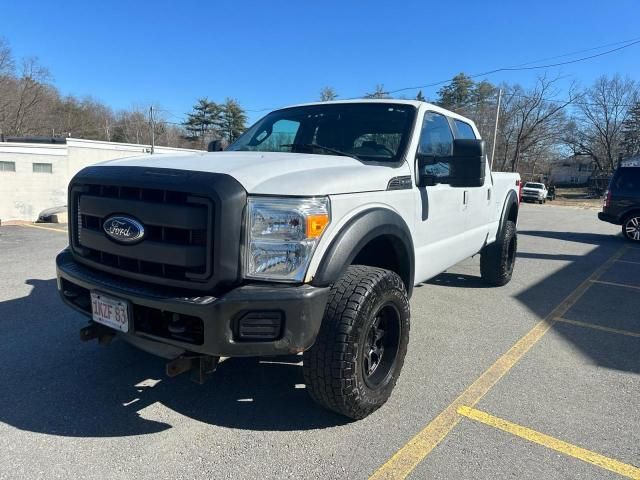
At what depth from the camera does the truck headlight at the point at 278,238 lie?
2.24 metres

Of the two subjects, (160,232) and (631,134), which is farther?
(631,134)

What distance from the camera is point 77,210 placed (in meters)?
2.88

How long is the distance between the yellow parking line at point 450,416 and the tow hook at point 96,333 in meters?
1.82

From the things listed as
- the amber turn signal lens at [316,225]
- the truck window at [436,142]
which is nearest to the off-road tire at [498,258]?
the truck window at [436,142]

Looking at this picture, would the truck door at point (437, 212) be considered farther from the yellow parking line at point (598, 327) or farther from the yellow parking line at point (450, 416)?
the yellow parking line at point (598, 327)

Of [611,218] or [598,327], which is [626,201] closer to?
[611,218]

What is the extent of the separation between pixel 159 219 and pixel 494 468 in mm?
2169

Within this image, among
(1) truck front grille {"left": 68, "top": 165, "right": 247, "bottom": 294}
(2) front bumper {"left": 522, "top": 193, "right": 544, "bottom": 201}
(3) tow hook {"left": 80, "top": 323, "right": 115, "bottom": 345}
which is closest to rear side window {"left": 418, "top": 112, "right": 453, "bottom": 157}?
(1) truck front grille {"left": 68, "top": 165, "right": 247, "bottom": 294}

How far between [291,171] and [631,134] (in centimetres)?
6909

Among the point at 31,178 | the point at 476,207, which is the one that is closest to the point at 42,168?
the point at 31,178

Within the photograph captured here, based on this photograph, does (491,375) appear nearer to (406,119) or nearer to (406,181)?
(406,181)

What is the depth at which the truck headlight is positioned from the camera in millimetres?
2244

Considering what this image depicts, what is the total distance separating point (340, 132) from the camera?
147 inches

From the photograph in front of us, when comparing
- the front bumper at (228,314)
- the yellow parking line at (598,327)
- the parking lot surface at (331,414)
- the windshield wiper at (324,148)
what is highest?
the windshield wiper at (324,148)
